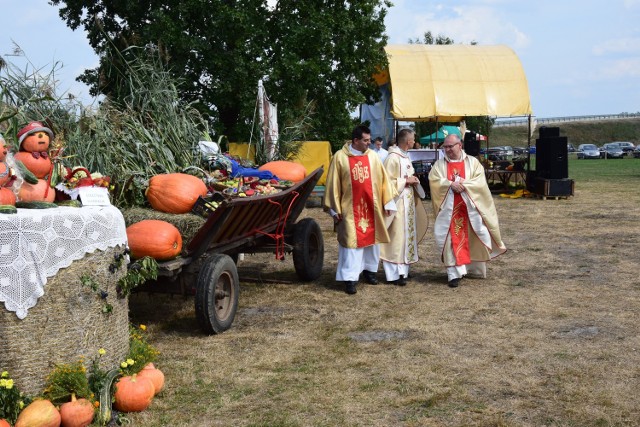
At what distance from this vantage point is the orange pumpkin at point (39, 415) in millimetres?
3914

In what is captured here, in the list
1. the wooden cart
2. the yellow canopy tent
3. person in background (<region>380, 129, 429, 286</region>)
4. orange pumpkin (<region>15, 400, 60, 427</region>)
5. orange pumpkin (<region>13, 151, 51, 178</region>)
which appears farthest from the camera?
the yellow canopy tent

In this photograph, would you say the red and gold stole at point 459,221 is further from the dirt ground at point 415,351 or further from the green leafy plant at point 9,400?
the green leafy plant at point 9,400

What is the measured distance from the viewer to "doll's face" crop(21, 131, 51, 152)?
15.4 ft

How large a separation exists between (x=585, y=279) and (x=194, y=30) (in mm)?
13726

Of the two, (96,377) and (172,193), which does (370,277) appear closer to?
(172,193)

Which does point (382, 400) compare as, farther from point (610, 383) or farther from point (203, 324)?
point (203, 324)

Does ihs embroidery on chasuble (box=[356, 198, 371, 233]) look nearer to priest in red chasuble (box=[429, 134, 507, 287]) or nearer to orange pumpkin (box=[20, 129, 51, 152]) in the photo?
priest in red chasuble (box=[429, 134, 507, 287])

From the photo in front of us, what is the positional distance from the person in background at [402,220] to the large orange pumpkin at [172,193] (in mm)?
2938

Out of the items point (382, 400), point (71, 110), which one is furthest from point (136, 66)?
point (382, 400)

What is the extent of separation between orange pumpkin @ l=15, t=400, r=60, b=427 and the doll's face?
1.61 m

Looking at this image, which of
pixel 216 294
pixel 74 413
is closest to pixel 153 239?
pixel 216 294

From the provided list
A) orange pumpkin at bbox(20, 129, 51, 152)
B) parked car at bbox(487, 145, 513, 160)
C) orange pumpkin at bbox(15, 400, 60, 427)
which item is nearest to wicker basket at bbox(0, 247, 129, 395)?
orange pumpkin at bbox(15, 400, 60, 427)

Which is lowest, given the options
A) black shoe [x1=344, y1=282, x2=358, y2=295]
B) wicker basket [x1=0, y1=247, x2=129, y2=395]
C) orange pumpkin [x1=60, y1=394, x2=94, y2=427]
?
black shoe [x1=344, y1=282, x2=358, y2=295]

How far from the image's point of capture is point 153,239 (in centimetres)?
565
